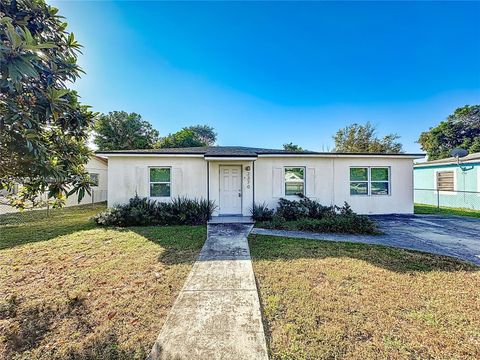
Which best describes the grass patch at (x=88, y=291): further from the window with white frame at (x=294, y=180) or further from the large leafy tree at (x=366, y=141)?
the large leafy tree at (x=366, y=141)

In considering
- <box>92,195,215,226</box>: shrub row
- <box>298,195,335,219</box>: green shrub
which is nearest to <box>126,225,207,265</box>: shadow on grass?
<box>92,195,215,226</box>: shrub row

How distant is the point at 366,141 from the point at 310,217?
23584 mm

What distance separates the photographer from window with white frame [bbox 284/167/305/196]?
1022 centimetres

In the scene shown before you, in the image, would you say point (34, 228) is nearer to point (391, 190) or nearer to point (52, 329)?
point (52, 329)

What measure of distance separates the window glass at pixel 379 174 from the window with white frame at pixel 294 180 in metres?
3.53

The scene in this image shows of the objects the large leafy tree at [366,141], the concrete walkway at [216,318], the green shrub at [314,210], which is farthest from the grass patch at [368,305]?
the large leafy tree at [366,141]

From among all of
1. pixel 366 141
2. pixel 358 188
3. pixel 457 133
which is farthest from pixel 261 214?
pixel 457 133

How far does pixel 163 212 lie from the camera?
8.77 metres

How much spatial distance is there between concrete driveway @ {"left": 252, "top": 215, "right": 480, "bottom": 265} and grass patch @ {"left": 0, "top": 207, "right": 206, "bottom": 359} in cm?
356

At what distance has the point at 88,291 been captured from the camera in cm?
360

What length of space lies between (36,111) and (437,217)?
45.6ft

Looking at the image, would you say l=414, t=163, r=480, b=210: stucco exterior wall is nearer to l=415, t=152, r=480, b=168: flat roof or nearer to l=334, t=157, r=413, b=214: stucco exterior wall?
l=415, t=152, r=480, b=168: flat roof

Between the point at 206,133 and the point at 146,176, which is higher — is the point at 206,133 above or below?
above

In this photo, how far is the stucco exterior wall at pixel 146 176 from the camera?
9.61 meters
